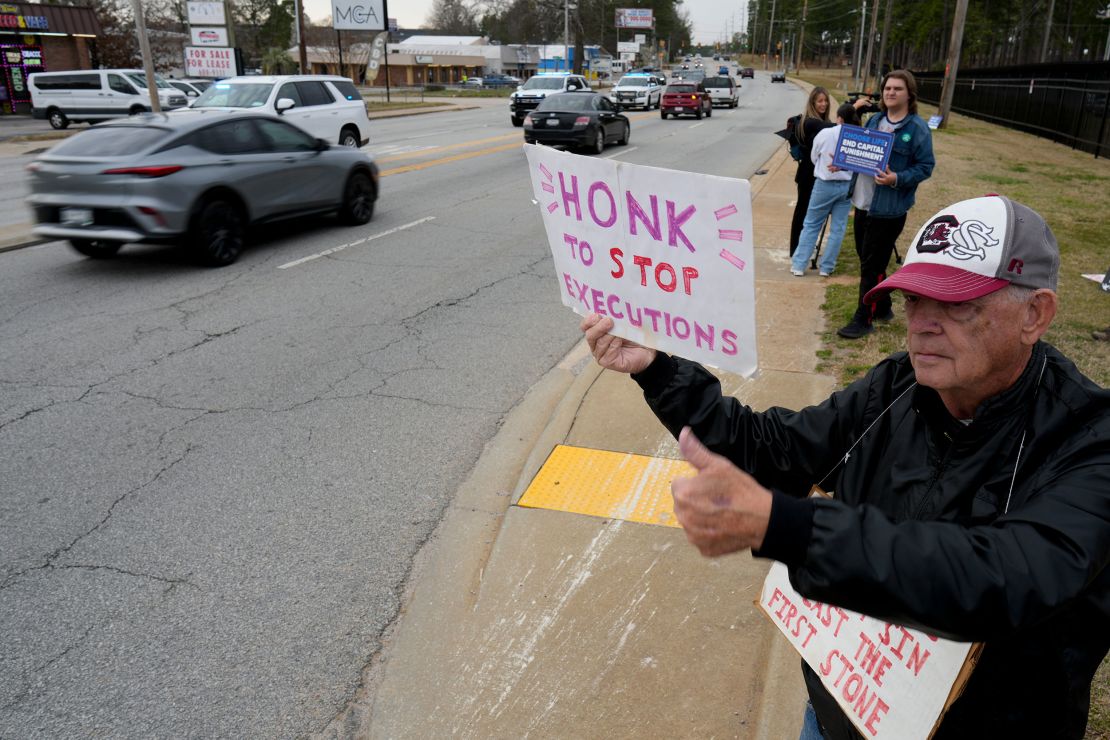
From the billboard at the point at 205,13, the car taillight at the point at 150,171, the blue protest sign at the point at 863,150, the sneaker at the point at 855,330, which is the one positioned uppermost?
the billboard at the point at 205,13

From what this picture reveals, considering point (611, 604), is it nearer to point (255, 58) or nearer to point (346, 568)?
point (346, 568)

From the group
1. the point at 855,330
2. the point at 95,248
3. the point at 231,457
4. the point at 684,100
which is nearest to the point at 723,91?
the point at 684,100

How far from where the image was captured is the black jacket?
1330 millimetres

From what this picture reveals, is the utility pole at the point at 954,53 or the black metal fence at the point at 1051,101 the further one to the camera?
the utility pole at the point at 954,53

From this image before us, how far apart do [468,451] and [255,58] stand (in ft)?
314

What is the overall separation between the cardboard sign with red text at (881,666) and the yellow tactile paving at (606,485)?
2.11m

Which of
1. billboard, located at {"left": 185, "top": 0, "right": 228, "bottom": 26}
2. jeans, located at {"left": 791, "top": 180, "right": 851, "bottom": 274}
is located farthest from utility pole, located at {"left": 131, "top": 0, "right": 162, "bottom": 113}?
jeans, located at {"left": 791, "top": 180, "right": 851, "bottom": 274}

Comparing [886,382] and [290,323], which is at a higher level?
[886,382]

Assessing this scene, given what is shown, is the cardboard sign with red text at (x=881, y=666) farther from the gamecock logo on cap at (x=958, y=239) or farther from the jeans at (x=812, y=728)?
the gamecock logo on cap at (x=958, y=239)

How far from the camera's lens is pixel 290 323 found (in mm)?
7527

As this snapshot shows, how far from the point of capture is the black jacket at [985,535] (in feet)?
4.36

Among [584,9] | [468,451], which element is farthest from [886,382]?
[584,9]

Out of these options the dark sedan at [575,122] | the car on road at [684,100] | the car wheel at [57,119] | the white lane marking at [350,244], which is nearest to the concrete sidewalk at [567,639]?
the white lane marking at [350,244]

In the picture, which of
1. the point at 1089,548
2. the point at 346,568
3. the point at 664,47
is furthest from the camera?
the point at 664,47
